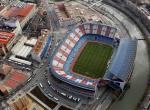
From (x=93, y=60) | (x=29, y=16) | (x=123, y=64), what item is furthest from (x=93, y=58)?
(x=29, y=16)

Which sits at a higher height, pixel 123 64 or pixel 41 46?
pixel 123 64

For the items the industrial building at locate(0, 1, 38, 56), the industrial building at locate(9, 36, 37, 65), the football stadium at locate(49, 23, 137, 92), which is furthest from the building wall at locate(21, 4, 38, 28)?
the football stadium at locate(49, 23, 137, 92)

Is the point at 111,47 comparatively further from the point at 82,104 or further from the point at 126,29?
the point at 82,104

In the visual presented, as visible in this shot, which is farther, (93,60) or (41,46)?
(41,46)

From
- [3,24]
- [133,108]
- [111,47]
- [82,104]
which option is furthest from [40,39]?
[133,108]

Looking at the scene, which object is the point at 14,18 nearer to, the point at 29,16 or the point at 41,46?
the point at 29,16

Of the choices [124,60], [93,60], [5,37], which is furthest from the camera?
[5,37]

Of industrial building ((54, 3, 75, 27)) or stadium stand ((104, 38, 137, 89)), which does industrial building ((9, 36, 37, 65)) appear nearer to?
industrial building ((54, 3, 75, 27))
